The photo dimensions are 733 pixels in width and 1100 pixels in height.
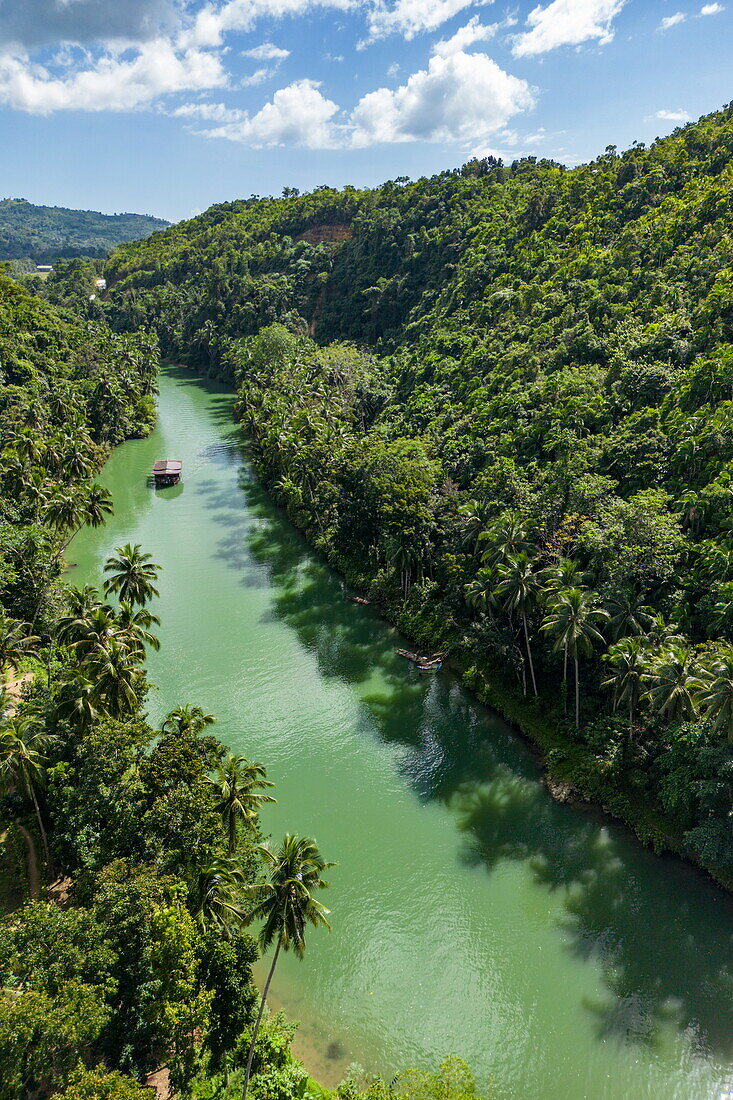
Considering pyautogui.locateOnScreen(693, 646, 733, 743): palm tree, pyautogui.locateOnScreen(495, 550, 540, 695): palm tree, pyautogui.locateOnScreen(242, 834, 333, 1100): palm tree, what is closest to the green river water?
pyautogui.locateOnScreen(242, 834, 333, 1100): palm tree

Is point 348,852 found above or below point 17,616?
below

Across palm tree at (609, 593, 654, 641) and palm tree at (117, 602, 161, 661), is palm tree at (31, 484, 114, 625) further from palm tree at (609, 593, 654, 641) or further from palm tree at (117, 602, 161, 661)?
palm tree at (609, 593, 654, 641)

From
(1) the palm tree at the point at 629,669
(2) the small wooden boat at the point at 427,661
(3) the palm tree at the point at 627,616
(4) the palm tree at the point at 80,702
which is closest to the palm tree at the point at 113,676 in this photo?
(4) the palm tree at the point at 80,702

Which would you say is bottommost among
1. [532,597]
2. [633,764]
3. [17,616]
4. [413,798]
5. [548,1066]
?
[548,1066]

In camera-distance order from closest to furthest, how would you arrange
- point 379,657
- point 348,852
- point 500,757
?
point 348,852 < point 500,757 < point 379,657

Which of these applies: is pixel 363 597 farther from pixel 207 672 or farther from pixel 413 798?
pixel 413 798

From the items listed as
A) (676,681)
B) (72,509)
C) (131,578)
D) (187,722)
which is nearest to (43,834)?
(187,722)

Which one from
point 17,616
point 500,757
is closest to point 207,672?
point 17,616
